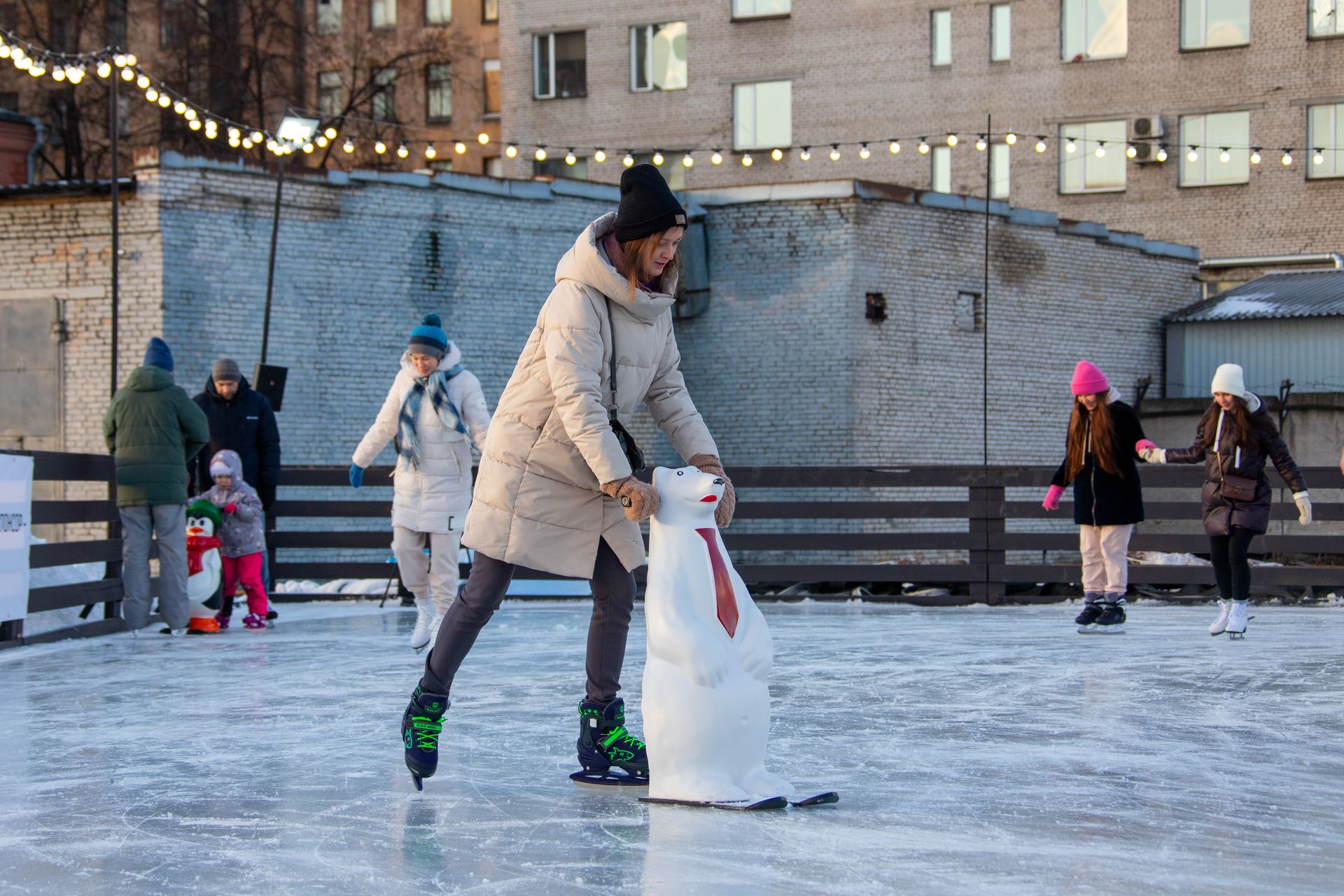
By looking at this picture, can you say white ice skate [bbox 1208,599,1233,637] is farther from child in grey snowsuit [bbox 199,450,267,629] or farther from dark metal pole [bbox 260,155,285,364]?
dark metal pole [bbox 260,155,285,364]

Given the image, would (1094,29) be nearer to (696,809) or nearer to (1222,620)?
(1222,620)

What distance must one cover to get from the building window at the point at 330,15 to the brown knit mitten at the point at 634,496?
37933mm

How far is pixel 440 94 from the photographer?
41875 mm

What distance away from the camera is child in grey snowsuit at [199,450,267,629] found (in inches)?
388

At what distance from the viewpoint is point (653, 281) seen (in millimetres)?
4379

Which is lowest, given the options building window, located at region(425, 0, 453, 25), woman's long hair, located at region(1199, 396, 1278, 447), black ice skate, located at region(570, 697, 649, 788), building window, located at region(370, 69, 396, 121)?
black ice skate, located at region(570, 697, 649, 788)

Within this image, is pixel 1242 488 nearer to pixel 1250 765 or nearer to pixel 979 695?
pixel 979 695

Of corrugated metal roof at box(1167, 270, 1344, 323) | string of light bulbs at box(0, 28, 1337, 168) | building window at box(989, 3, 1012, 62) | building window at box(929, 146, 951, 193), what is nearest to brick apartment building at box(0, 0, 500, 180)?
string of light bulbs at box(0, 28, 1337, 168)

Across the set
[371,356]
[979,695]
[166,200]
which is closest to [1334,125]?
[371,356]

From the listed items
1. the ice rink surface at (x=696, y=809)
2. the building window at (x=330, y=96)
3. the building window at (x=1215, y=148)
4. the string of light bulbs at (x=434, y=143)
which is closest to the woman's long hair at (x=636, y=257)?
the ice rink surface at (x=696, y=809)

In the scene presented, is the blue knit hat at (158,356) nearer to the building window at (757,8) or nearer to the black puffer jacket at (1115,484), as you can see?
the black puffer jacket at (1115,484)

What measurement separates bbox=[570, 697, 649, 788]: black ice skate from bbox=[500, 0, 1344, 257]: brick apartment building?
2236 cm

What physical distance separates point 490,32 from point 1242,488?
36148mm

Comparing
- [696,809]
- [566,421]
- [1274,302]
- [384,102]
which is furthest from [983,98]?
[696,809]
